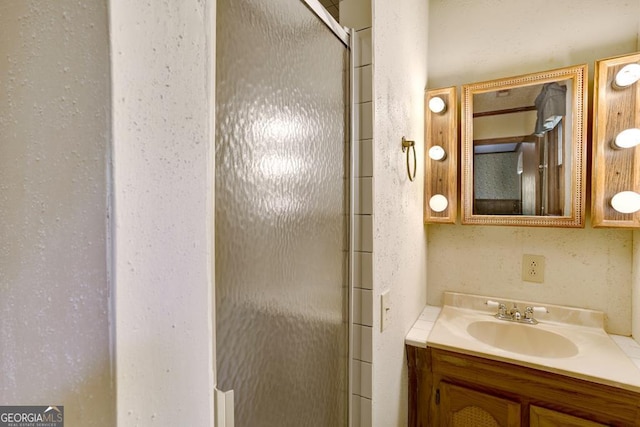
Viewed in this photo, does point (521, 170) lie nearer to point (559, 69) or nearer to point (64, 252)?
point (559, 69)

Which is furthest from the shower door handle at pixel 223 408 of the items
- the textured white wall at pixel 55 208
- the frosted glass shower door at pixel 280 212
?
the textured white wall at pixel 55 208

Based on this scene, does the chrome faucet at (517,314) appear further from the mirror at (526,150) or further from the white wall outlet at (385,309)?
the white wall outlet at (385,309)

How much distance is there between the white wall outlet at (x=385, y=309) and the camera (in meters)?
0.99

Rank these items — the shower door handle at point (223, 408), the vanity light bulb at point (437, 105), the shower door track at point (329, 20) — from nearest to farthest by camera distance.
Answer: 1. the shower door handle at point (223, 408)
2. the shower door track at point (329, 20)
3. the vanity light bulb at point (437, 105)

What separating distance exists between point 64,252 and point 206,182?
16 centimetres

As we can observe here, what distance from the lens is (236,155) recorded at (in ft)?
1.67

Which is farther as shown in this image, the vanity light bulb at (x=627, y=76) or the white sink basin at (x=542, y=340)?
the vanity light bulb at (x=627, y=76)

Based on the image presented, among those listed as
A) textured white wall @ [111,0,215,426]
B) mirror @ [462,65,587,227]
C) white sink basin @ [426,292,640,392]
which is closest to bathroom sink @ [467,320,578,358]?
white sink basin @ [426,292,640,392]

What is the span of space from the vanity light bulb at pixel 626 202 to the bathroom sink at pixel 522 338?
0.59m

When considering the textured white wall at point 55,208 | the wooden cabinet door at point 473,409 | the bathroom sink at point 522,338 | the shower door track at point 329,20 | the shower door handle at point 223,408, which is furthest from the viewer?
the bathroom sink at point 522,338

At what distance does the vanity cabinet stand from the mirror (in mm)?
664

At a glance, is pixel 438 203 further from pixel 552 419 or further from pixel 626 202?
pixel 552 419
